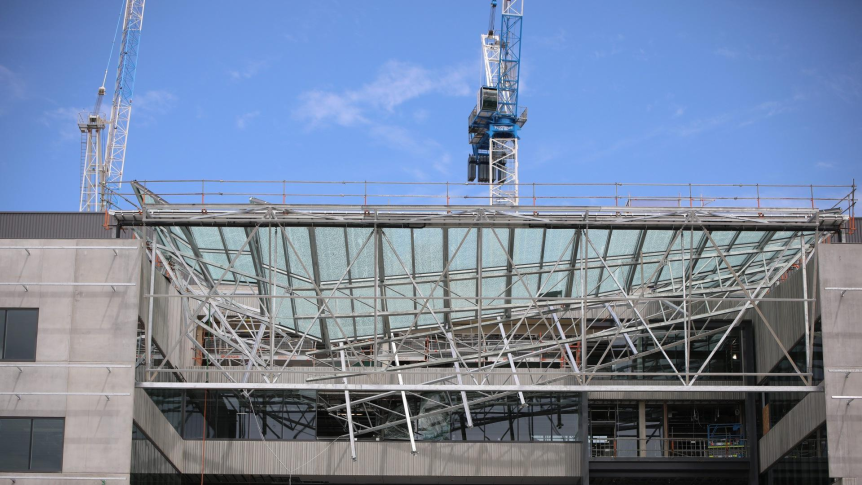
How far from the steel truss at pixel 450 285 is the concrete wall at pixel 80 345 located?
143cm

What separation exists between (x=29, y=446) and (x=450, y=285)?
17971mm

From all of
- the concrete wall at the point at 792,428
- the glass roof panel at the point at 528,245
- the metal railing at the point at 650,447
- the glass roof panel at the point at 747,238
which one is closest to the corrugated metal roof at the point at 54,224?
the glass roof panel at the point at 528,245

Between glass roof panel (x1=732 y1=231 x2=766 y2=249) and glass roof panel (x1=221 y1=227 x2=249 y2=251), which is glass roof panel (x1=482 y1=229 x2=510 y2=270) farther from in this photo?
glass roof panel (x1=221 y1=227 x2=249 y2=251)

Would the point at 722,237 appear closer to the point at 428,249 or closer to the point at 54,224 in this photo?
the point at 428,249

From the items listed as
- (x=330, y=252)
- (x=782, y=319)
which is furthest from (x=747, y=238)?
(x=330, y=252)

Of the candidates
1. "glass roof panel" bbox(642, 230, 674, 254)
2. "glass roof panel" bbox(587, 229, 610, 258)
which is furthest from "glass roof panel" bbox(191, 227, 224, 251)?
"glass roof panel" bbox(642, 230, 674, 254)

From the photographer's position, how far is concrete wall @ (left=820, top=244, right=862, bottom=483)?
37906 mm

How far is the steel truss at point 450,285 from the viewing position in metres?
39.4

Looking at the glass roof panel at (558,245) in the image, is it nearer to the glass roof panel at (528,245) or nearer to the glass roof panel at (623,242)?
the glass roof panel at (528,245)

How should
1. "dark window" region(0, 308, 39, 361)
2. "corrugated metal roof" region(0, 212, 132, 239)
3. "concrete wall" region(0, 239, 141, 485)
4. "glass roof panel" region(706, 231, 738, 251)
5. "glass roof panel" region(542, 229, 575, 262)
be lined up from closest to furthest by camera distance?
"concrete wall" region(0, 239, 141, 485) < "dark window" region(0, 308, 39, 361) < "glass roof panel" region(542, 229, 575, 262) < "glass roof panel" region(706, 231, 738, 251) < "corrugated metal roof" region(0, 212, 132, 239)

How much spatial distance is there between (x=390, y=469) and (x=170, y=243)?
14402 mm

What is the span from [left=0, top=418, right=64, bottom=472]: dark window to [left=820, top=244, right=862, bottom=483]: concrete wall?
2794cm

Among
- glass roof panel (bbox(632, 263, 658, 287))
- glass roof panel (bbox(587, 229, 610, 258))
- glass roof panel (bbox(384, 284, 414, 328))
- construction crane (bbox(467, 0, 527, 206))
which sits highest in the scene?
construction crane (bbox(467, 0, 527, 206))

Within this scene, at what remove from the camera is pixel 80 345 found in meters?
37.4
